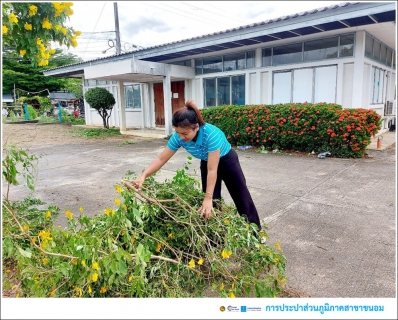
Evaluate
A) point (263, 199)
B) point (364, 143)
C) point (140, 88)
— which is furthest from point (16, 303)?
point (140, 88)

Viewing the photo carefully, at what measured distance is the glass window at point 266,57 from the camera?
1041 centimetres

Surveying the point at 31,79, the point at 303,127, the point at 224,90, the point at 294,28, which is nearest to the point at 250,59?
the point at 224,90

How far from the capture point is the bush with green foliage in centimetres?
195

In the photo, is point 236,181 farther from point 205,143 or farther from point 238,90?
point 238,90

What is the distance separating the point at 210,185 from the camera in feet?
8.13

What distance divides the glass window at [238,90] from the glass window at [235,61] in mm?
373

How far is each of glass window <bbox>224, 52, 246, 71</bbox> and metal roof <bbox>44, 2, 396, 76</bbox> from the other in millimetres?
634

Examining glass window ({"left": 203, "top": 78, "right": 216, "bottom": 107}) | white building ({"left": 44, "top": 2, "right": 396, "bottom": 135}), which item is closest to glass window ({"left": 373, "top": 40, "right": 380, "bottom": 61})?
white building ({"left": 44, "top": 2, "right": 396, "bottom": 135})

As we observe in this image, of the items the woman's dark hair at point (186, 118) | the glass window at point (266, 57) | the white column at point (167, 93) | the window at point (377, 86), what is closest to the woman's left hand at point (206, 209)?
the woman's dark hair at point (186, 118)

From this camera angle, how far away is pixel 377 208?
405cm

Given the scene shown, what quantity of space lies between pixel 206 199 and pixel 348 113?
612 centimetres

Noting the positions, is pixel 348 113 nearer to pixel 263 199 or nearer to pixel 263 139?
pixel 263 139

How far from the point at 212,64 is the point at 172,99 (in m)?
2.85

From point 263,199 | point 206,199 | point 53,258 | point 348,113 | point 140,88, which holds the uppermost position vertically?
point 140,88
